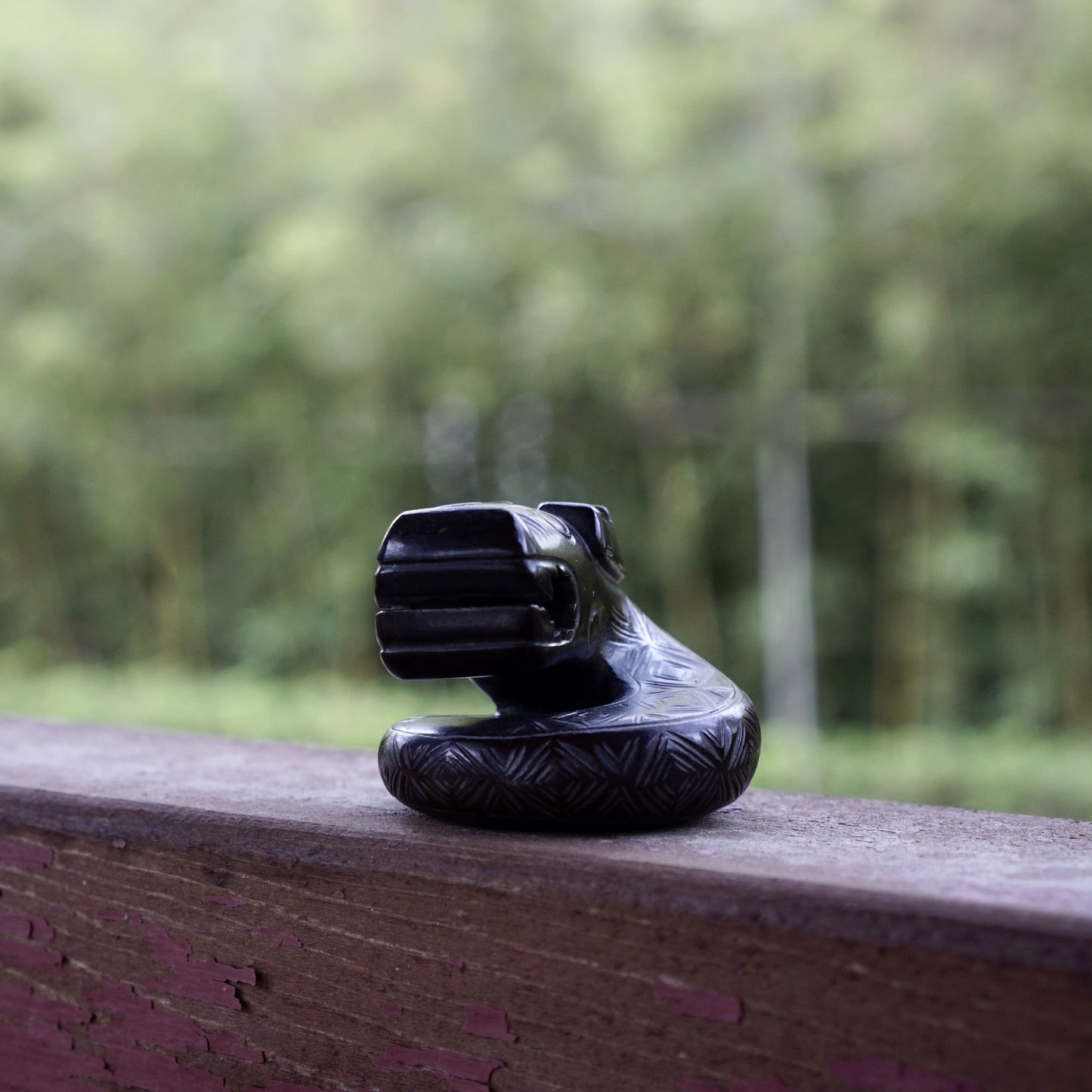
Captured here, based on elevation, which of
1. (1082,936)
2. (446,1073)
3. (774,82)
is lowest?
(446,1073)

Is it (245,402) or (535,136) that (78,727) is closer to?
(535,136)

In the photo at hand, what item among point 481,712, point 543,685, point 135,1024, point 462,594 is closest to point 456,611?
point 462,594

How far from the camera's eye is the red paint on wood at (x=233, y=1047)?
0.60m

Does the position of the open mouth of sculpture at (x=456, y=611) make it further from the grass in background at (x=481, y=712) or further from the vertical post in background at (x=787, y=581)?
the vertical post in background at (x=787, y=581)

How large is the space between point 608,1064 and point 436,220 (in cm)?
366

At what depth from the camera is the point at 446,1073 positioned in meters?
0.55

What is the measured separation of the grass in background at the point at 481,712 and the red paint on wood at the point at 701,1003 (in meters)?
1.98

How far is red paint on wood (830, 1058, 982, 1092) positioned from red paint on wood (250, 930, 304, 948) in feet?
0.89

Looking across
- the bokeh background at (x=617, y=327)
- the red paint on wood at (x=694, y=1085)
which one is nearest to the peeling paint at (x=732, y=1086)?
the red paint on wood at (x=694, y=1085)

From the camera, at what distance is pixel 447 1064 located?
0.55 meters

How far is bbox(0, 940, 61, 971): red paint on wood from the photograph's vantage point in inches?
26.4

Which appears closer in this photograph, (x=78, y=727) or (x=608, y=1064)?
(x=608, y=1064)

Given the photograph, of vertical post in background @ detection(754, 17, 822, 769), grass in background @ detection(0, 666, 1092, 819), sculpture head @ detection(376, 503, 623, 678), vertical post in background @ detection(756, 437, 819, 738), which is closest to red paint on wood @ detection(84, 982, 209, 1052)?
sculpture head @ detection(376, 503, 623, 678)

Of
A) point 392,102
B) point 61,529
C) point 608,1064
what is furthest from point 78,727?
point 61,529
